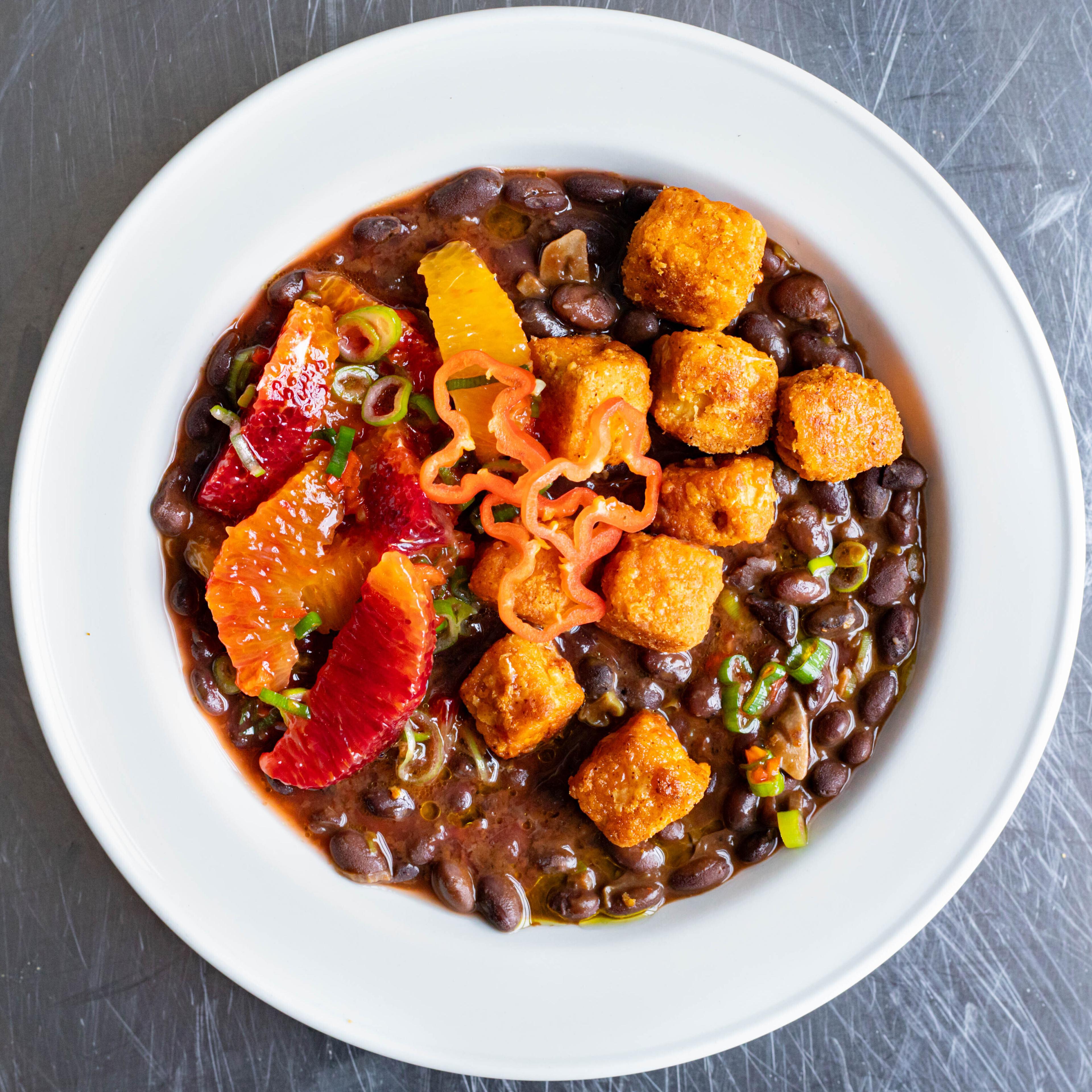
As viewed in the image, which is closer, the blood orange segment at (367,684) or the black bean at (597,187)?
the blood orange segment at (367,684)

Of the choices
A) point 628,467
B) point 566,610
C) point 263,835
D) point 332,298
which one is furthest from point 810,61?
point 263,835

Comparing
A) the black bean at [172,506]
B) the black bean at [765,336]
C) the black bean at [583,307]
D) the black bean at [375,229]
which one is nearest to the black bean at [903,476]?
the black bean at [765,336]

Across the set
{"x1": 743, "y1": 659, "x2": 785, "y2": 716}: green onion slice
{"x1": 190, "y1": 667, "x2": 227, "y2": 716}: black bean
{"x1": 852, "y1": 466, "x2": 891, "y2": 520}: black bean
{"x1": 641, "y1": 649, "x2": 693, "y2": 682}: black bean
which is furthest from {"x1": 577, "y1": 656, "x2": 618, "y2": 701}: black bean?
{"x1": 190, "y1": 667, "x2": 227, "y2": 716}: black bean

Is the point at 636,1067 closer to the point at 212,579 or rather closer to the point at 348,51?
the point at 212,579

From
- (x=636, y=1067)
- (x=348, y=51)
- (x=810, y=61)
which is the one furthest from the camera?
(x=810, y=61)

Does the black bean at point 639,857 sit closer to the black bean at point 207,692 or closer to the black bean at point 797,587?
the black bean at point 797,587

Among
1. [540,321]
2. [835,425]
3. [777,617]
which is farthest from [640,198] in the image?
[777,617]
